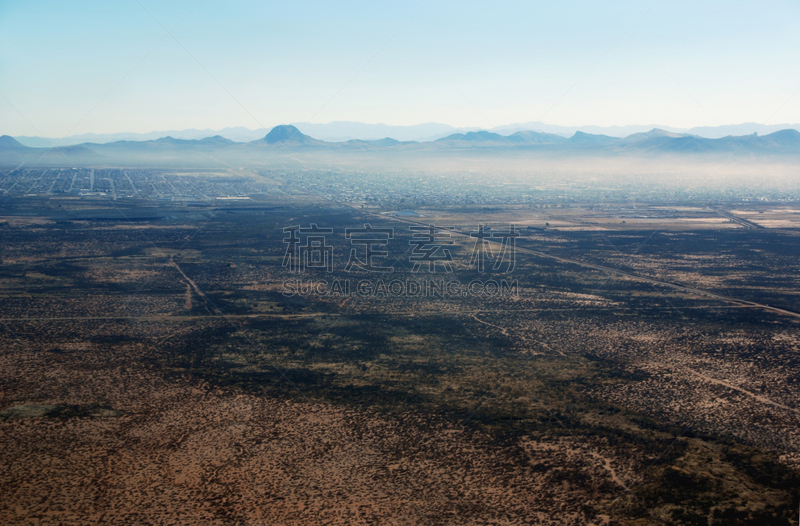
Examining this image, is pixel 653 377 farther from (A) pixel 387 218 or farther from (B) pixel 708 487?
(A) pixel 387 218

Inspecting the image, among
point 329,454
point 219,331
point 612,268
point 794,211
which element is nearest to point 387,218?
point 612,268

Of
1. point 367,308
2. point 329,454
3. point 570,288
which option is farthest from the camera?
point 570,288

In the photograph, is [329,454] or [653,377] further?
[653,377]

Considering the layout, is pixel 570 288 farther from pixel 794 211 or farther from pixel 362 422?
pixel 794 211

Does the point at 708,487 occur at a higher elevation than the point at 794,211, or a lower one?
lower

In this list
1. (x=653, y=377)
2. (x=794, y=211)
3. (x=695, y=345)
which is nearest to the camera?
(x=653, y=377)

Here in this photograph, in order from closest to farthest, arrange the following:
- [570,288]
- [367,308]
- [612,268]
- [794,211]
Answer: [367,308] → [570,288] → [612,268] → [794,211]

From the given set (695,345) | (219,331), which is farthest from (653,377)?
(219,331)

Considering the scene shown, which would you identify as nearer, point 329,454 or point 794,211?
point 329,454

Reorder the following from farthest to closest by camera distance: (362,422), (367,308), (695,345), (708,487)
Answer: (367,308) < (695,345) < (362,422) < (708,487)
